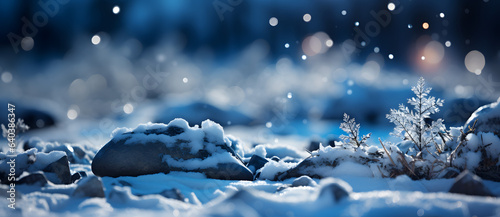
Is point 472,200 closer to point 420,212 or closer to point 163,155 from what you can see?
point 420,212

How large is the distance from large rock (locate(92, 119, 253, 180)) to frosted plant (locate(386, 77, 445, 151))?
206 centimetres

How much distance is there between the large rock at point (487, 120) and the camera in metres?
3.76

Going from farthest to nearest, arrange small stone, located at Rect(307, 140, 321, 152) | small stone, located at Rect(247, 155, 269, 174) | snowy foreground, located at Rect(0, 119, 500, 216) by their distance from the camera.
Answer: small stone, located at Rect(307, 140, 321, 152)
small stone, located at Rect(247, 155, 269, 174)
snowy foreground, located at Rect(0, 119, 500, 216)

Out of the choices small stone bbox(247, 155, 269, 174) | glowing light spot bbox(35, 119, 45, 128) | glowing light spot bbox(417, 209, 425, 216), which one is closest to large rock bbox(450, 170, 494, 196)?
glowing light spot bbox(417, 209, 425, 216)

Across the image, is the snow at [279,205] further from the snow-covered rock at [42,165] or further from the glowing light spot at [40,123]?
the glowing light spot at [40,123]

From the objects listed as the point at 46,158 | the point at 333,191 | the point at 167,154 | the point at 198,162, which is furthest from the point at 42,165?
the point at 333,191

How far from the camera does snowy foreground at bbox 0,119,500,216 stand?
1698mm

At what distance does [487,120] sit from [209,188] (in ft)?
11.2

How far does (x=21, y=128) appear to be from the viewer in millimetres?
7574

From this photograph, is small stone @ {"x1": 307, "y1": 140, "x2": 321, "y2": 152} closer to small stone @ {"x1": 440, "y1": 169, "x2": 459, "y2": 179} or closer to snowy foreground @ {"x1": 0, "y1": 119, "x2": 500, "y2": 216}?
snowy foreground @ {"x1": 0, "y1": 119, "x2": 500, "y2": 216}

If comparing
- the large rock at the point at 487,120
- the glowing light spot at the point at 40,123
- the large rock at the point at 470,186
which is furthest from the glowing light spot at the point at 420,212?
the glowing light spot at the point at 40,123

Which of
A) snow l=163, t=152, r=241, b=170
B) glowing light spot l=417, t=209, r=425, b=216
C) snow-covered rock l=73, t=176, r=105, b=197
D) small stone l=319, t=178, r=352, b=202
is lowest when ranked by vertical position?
glowing light spot l=417, t=209, r=425, b=216

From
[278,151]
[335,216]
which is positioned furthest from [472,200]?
[278,151]

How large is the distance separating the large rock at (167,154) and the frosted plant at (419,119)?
206 cm
